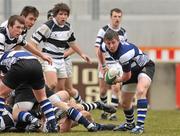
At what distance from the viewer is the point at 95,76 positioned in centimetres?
1891

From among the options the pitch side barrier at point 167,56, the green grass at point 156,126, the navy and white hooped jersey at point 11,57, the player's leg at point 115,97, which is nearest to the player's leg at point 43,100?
the navy and white hooped jersey at point 11,57

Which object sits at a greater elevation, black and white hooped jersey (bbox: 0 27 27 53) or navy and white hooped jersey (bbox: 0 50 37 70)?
black and white hooped jersey (bbox: 0 27 27 53)

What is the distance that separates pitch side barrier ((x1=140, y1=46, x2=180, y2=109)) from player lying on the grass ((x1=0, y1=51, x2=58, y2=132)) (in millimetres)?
7312

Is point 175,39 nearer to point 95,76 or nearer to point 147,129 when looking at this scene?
point 95,76

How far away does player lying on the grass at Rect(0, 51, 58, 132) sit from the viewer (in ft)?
38.4

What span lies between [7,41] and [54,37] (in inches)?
98.3

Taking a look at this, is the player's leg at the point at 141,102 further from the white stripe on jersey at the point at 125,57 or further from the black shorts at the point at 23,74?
the black shorts at the point at 23,74

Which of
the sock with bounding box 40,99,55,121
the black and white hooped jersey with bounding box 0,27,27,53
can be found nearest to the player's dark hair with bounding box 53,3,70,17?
the black and white hooped jersey with bounding box 0,27,27,53

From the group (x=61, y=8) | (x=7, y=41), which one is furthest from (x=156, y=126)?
(x=7, y=41)

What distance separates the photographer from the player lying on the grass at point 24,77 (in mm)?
11711

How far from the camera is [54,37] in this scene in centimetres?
1512

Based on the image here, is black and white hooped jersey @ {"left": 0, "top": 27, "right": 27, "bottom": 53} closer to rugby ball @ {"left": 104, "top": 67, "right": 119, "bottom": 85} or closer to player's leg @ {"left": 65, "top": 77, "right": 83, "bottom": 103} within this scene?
rugby ball @ {"left": 104, "top": 67, "right": 119, "bottom": 85}

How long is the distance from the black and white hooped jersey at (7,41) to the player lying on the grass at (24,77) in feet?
1.75

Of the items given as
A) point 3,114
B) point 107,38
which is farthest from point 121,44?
point 3,114
